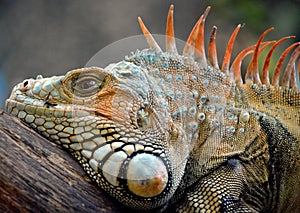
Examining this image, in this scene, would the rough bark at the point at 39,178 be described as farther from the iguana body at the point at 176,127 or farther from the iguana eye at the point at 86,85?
the iguana eye at the point at 86,85

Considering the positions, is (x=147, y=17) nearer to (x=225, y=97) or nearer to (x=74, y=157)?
(x=225, y=97)

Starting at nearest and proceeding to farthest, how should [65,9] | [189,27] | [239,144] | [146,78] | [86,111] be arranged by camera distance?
[86,111] < [146,78] < [239,144] < [189,27] < [65,9]

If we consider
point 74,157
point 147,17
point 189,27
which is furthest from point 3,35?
point 74,157

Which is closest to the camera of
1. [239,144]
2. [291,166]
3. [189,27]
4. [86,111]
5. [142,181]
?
[142,181]

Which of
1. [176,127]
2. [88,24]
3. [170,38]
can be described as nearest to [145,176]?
[176,127]

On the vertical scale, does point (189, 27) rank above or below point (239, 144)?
above

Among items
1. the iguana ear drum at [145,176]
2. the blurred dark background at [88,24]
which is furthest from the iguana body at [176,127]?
the blurred dark background at [88,24]

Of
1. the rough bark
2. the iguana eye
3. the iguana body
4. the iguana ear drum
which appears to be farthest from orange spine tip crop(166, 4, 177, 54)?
the rough bark

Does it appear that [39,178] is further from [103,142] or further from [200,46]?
[200,46]

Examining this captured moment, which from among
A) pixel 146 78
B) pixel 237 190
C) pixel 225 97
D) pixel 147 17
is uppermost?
pixel 147 17
